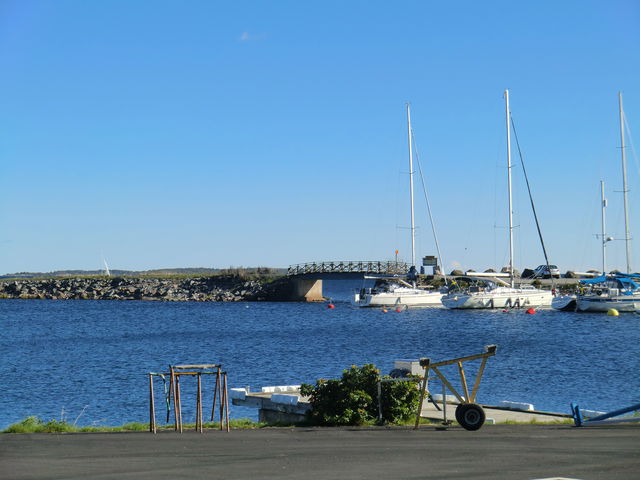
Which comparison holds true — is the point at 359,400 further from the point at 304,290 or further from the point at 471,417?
the point at 304,290

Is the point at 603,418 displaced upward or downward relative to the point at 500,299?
downward

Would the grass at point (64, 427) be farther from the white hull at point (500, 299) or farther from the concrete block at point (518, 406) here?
the white hull at point (500, 299)

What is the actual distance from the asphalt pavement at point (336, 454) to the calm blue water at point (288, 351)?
373 inches

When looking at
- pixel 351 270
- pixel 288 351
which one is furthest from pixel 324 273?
pixel 288 351

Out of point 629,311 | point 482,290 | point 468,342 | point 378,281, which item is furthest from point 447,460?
point 378,281

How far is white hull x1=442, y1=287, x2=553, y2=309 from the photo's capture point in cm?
8775

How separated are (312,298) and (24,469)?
112 m

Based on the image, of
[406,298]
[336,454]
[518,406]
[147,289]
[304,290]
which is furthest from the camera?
[147,289]

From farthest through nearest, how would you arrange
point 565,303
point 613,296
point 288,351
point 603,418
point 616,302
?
point 565,303 → point 613,296 → point 616,302 → point 288,351 → point 603,418

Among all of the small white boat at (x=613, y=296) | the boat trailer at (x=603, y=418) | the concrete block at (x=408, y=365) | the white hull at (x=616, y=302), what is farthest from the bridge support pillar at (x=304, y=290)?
the boat trailer at (x=603, y=418)

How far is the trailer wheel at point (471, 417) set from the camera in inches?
679

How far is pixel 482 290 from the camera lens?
9144cm

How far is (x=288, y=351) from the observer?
171ft

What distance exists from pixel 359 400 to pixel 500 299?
72162 millimetres
